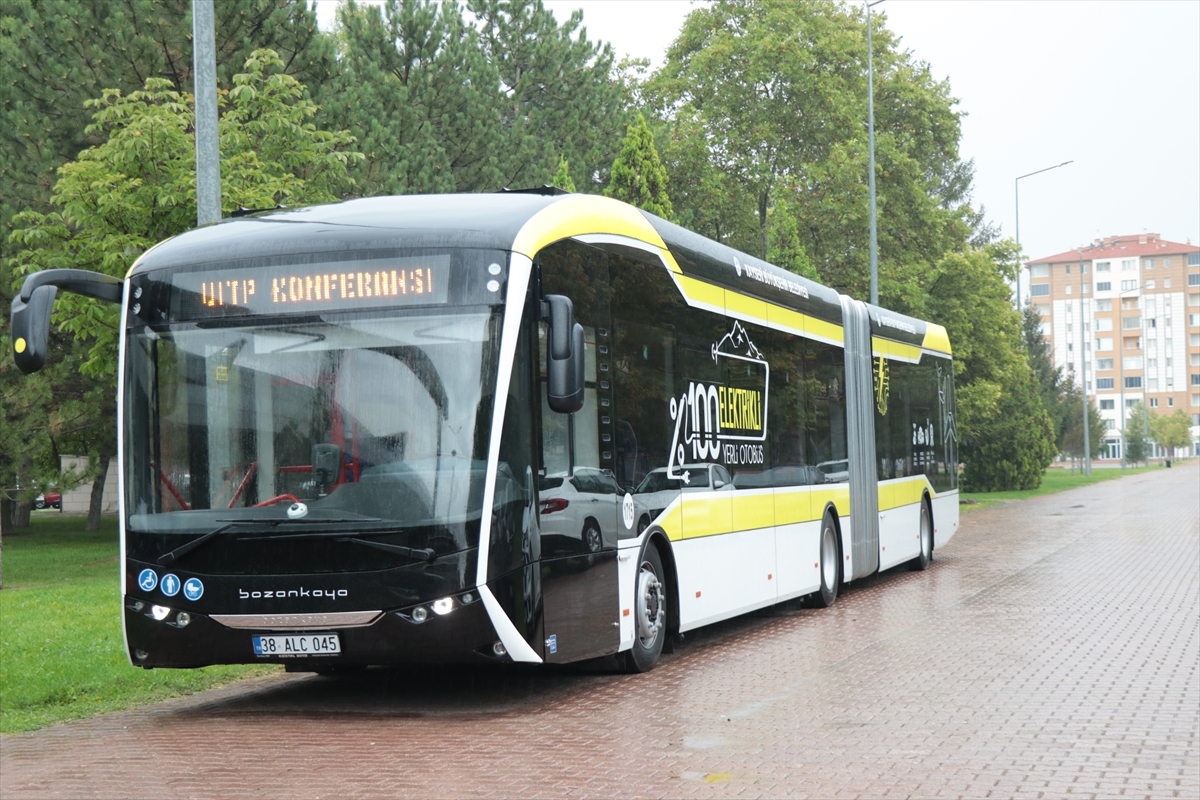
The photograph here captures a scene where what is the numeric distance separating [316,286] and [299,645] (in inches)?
84.9

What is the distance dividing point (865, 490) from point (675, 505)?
656 cm

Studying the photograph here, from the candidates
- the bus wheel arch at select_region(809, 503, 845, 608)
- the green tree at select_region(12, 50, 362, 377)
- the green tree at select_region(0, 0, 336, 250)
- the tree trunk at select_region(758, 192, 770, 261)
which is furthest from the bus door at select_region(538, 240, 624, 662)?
the tree trunk at select_region(758, 192, 770, 261)

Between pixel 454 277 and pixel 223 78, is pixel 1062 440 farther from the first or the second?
pixel 454 277

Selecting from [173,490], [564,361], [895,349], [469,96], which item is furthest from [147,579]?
[469,96]

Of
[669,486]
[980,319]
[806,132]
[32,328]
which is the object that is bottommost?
[669,486]

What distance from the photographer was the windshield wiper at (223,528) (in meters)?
8.62

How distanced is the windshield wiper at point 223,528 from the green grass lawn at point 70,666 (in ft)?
4.69

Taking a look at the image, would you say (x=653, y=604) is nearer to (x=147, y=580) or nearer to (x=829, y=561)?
(x=147, y=580)

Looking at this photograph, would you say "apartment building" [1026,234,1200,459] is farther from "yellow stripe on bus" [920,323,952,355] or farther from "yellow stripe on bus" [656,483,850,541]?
"yellow stripe on bus" [656,483,850,541]

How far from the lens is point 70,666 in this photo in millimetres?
11156

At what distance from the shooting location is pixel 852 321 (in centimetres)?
1766

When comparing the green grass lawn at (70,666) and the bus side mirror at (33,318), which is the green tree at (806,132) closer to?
the green grass lawn at (70,666)

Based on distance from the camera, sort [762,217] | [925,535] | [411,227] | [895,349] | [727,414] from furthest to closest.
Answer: [762,217], [925,535], [895,349], [727,414], [411,227]

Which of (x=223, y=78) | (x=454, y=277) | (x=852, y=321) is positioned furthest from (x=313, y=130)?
(x=454, y=277)
